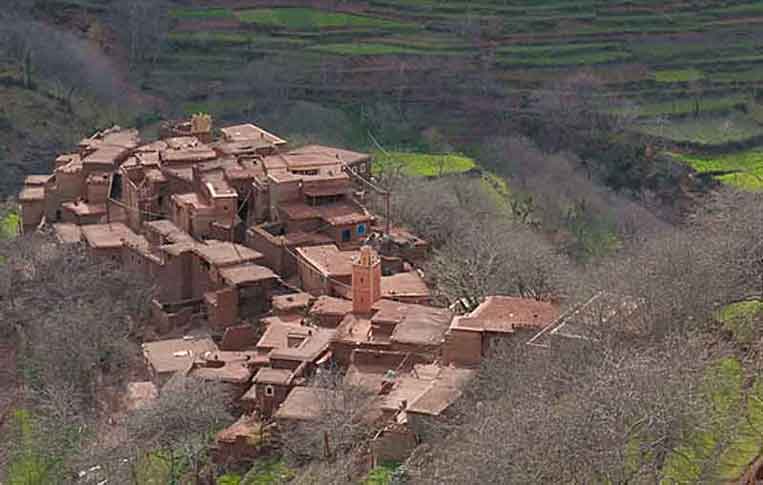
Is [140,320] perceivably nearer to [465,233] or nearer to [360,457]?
[465,233]

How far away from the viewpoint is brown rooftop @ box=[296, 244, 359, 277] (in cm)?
2883

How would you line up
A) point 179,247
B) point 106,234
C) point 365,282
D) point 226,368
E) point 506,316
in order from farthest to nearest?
point 106,234, point 179,247, point 365,282, point 226,368, point 506,316

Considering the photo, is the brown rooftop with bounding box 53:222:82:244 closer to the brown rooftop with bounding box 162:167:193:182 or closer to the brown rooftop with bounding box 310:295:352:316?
the brown rooftop with bounding box 162:167:193:182

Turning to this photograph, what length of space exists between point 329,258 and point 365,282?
8.67 feet

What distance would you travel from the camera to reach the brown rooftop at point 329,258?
94.6 feet

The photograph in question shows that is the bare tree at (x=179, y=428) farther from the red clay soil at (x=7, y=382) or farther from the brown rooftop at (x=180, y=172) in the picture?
the brown rooftop at (x=180, y=172)

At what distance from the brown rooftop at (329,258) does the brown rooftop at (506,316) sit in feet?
14.7

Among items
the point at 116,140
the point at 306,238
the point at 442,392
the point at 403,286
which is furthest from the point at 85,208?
the point at 442,392

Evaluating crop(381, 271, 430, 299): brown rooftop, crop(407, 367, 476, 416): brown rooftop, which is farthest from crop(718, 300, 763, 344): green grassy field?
crop(381, 271, 430, 299): brown rooftop

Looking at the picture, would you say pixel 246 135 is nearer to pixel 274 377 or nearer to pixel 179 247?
pixel 179 247

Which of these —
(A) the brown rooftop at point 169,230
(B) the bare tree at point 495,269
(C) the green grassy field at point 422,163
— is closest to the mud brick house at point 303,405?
(B) the bare tree at point 495,269

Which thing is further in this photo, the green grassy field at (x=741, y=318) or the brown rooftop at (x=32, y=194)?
the brown rooftop at (x=32, y=194)

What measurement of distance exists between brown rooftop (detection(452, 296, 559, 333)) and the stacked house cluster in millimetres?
38

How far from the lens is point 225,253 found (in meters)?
30.0
